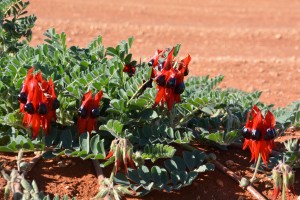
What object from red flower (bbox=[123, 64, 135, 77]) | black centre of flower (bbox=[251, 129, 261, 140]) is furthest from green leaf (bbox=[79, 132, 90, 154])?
black centre of flower (bbox=[251, 129, 261, 140])

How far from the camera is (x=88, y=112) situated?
285cm

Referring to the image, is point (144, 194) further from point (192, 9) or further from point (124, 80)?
point (192, 9)

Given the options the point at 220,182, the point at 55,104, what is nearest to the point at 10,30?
the point at 55,104

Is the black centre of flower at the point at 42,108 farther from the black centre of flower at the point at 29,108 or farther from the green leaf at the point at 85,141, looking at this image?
the green leaf at the point at 85,141

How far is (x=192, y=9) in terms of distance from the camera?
10.1 m

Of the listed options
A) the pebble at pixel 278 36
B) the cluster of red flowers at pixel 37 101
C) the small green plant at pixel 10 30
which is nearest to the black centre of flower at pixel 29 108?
the cluster of red flowers at pixel 37 101

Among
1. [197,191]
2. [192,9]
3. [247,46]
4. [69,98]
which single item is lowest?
[197,191]

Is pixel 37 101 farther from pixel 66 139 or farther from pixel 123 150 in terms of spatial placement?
pixel 123 150

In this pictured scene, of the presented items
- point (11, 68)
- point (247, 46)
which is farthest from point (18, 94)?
point (247, 46)

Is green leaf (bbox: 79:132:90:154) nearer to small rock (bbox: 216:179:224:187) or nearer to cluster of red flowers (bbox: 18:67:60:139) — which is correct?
cluster of red flowers (bbox: 18:67:60:139)

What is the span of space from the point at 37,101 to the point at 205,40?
18.3 ft

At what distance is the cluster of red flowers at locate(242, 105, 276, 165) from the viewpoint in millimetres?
2760

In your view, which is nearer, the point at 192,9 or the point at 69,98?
Answer: the point at 69,98

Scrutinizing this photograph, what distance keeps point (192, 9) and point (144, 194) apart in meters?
7.49
